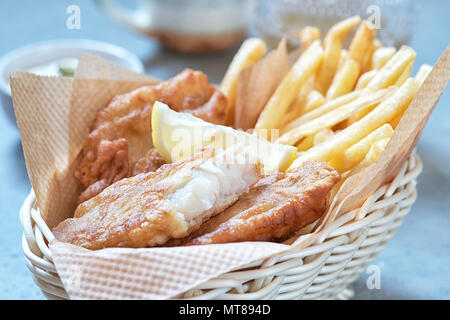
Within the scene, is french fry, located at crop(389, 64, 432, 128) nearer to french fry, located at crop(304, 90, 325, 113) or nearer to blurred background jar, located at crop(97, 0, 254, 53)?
french fry, located at crop(304, 90, 325, 113)

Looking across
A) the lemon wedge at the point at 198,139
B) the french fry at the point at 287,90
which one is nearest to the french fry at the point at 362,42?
the french fry at the point at 287,90

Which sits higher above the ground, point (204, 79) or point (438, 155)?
point (204, 79)

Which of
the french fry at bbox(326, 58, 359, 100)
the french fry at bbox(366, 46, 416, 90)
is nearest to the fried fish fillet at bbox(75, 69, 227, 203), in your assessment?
the french fry at bbox(326, 58, 359, 100)

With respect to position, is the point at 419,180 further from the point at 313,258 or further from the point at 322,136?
the point at 313,258

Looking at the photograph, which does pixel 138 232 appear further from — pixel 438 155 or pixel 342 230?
pixel 438 155

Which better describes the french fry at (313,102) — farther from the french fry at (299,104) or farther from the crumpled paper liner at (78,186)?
the crumpled paper liner at (78,186)

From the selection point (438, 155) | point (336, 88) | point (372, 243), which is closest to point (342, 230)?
point (372, 243)
